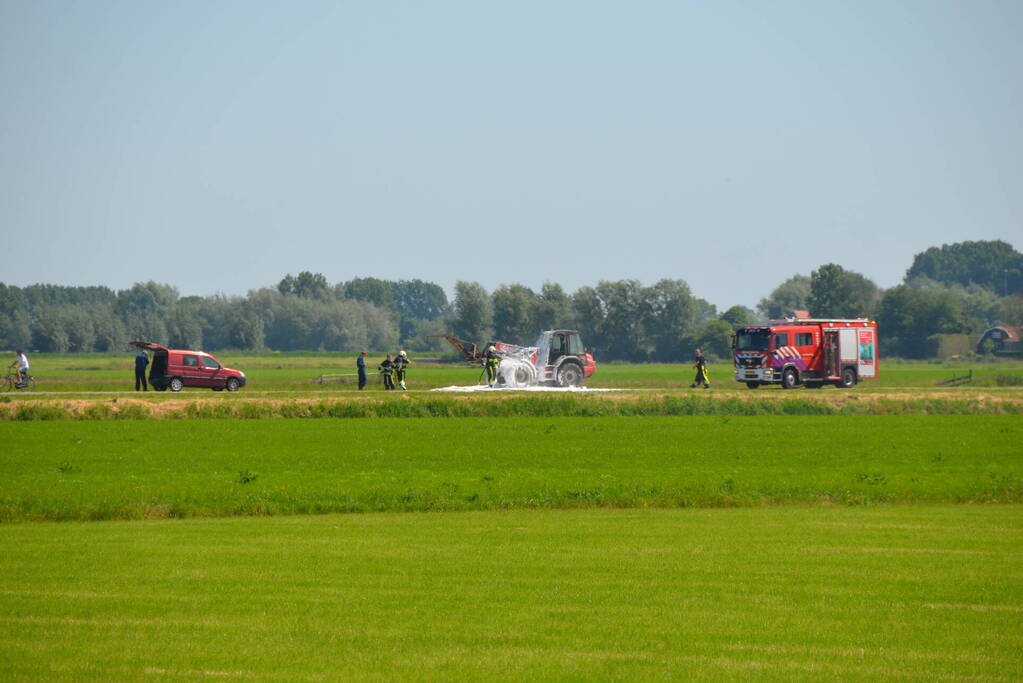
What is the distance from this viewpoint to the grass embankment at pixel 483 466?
952 inches

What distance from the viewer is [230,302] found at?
19300cm

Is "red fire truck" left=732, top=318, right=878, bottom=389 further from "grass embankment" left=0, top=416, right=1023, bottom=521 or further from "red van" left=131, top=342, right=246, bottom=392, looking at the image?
"red van" left=131, top=342, right=246, bottom=392

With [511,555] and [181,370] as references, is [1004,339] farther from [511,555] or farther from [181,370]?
[511,555]

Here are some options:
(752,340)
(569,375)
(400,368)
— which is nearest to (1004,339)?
(752,340)

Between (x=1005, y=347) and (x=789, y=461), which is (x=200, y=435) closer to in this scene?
(x=789, y=461)

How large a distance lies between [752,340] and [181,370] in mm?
26353

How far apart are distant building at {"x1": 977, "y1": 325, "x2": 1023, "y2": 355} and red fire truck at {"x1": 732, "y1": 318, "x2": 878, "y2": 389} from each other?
88.3 meters

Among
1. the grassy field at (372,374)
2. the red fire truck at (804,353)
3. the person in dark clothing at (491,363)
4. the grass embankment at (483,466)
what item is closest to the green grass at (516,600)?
the grass embankment at (483,466)

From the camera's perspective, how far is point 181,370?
5988 centimetres

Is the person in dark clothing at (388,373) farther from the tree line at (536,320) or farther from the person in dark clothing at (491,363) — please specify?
the tree line at (536,320)

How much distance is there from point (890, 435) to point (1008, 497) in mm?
12526

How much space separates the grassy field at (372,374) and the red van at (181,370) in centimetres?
98

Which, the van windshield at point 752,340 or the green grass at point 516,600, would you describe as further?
the van windshield at point 752,340


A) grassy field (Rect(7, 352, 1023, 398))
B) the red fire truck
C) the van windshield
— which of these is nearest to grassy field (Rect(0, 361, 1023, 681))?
the red fire truck
